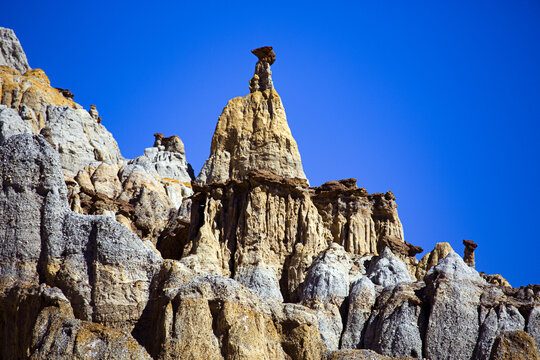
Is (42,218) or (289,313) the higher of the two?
(42,218)

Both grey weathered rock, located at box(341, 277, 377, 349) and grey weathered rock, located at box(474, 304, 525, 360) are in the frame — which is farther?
grey weathered rock, located at box(341, 277, 377, 349)

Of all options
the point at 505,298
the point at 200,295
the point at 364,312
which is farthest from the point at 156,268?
the point at 505,298

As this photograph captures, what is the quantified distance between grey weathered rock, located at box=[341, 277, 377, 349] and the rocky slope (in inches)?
2.8

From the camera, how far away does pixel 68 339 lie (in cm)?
2298

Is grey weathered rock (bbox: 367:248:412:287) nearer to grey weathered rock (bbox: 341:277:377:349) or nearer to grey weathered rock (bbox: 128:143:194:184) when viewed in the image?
grey weathered rock (bbox: 341:277:377:349)

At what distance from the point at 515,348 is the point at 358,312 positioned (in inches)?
578

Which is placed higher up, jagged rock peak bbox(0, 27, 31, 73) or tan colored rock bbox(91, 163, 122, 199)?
jagged rock peak bbox(0, 27, 31, 73)

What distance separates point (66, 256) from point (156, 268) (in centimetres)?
296

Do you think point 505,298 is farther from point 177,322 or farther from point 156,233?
point 156,233

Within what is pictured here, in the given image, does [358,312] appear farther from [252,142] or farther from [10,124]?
[10,124]

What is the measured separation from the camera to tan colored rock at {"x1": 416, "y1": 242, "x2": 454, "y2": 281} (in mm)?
57500

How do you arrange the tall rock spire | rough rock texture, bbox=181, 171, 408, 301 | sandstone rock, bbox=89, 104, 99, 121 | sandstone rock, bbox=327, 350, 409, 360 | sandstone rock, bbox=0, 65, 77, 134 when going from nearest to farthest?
sandstone rock, bbox=327, 350, 409, 360 → rough rock texture, bbox=181, 171, 408, 301 → the tall rock spire → sandstone rock, bbox=0, 65, 77, 134 → sandstone rock, bbox=89, 104, 99, 121

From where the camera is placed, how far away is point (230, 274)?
162ft

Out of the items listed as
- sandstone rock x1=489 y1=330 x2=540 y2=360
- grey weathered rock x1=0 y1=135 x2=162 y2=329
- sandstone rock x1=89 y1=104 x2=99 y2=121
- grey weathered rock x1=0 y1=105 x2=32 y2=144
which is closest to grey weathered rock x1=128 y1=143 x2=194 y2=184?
sandstone rock x1=89 y1=104 x2=99 y2=121
